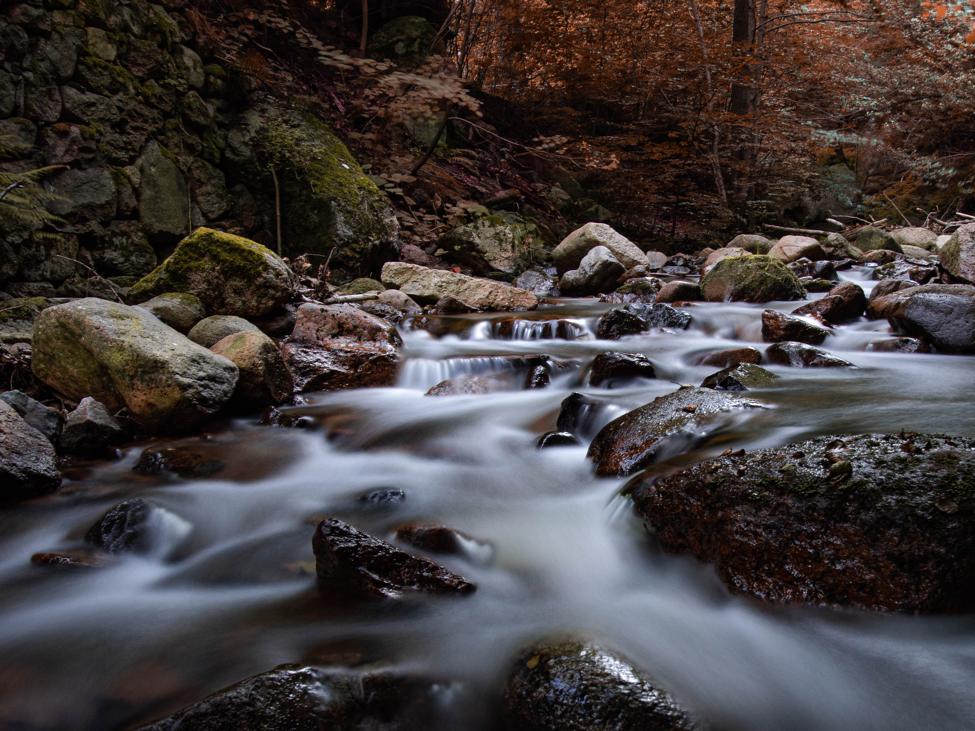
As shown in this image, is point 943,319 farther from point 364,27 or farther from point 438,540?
point 364,27

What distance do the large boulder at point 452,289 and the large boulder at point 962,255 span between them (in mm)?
4431

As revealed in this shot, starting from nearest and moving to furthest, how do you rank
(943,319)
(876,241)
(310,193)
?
(943,319), (310,193), (876,241)

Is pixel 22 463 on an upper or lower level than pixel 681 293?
lower

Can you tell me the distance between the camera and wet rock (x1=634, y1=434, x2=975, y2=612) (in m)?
1.70

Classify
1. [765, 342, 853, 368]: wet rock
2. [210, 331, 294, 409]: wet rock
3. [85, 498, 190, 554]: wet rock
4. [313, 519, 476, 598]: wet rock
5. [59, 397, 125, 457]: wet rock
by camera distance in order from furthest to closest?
[765, 342, 853, 368]: wet rock → [210, 331, 294, 409]: wet rock → [59, 397, 125, 457]: wet rock → [85, 498, 190, 554]: wet rock → [313, 519, 476, 598]: wet rock

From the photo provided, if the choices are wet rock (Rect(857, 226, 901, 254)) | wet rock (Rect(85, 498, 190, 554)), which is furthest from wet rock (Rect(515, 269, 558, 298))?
wet rock (Rect(85, 498, 190, 554))

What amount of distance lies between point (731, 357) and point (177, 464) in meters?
4.09

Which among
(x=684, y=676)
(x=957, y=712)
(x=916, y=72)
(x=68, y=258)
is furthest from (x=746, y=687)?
(x=916, y=72)

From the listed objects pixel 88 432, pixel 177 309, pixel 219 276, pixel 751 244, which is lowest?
pixel 88 432

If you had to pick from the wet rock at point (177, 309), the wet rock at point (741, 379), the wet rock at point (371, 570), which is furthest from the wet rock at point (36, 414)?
the wet rock at point (741, 379)

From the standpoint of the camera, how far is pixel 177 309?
480 cm

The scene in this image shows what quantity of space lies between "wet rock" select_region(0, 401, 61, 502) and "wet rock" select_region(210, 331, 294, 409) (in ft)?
3.87

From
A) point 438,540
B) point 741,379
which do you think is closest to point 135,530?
point 438,540

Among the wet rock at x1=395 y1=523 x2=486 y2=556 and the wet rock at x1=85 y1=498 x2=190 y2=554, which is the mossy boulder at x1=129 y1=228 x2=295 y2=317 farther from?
the wet rock at x1=395 y1=523 x2=486 y2=556
